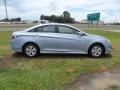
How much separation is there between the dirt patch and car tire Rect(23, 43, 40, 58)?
4105 mm

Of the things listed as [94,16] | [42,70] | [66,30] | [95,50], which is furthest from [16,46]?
[94,16]

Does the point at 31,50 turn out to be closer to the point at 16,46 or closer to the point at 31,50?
the point at 31,50

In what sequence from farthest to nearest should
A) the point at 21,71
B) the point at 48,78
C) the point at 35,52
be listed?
the point at 35,52
the point at 21,71
the point at 48,78

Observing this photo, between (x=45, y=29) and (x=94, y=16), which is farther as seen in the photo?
(x=94, y=16)

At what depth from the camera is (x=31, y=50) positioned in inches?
543

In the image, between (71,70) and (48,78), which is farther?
(71,70)

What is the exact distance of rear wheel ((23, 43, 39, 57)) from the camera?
13.8 m

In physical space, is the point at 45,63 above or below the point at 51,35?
below

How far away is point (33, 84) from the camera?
28.7ft

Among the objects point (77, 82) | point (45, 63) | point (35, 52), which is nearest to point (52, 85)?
point (77, 82)

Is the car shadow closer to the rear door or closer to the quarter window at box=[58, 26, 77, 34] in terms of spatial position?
the rear door

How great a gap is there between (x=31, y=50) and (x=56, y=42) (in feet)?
3.62

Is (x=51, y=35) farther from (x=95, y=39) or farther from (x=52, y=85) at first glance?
(x=52, y=85)

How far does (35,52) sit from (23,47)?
21.6 inches
